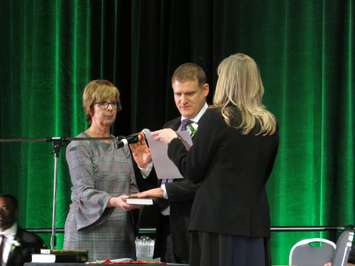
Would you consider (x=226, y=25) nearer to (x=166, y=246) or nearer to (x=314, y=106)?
(x=314, y=106)

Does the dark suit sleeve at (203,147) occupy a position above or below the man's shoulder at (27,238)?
above

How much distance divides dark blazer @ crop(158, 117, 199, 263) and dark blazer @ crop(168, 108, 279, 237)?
60 cm

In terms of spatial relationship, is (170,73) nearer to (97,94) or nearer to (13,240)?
(97,94)

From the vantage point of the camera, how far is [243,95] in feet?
10.7

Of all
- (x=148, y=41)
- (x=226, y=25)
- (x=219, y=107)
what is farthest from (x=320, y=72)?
(x=219, y=107)

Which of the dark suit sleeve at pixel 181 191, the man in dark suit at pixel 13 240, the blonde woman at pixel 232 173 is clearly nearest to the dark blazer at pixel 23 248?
the man in dark suit at pixel 13 240

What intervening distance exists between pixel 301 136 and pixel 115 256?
6.68ft

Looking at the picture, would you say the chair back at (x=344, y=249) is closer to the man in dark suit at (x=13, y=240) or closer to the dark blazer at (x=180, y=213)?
the dark blazer at (x=180, y=213)

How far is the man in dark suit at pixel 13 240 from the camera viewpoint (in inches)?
168

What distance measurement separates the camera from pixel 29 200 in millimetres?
5855

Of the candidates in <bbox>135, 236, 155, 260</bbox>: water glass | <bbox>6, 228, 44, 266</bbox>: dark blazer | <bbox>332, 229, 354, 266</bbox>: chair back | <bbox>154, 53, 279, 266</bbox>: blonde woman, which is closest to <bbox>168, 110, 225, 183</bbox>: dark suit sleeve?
<bbox>154, 53, 279, 266</bbox>: blonde woman

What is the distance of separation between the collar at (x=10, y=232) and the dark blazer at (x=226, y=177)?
1593mm

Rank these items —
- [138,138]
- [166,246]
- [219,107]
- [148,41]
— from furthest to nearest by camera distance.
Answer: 1. [148,41]
2. [166,246]
3. [138,138]
4. [219,107]

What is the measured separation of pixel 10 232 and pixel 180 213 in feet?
3.70
